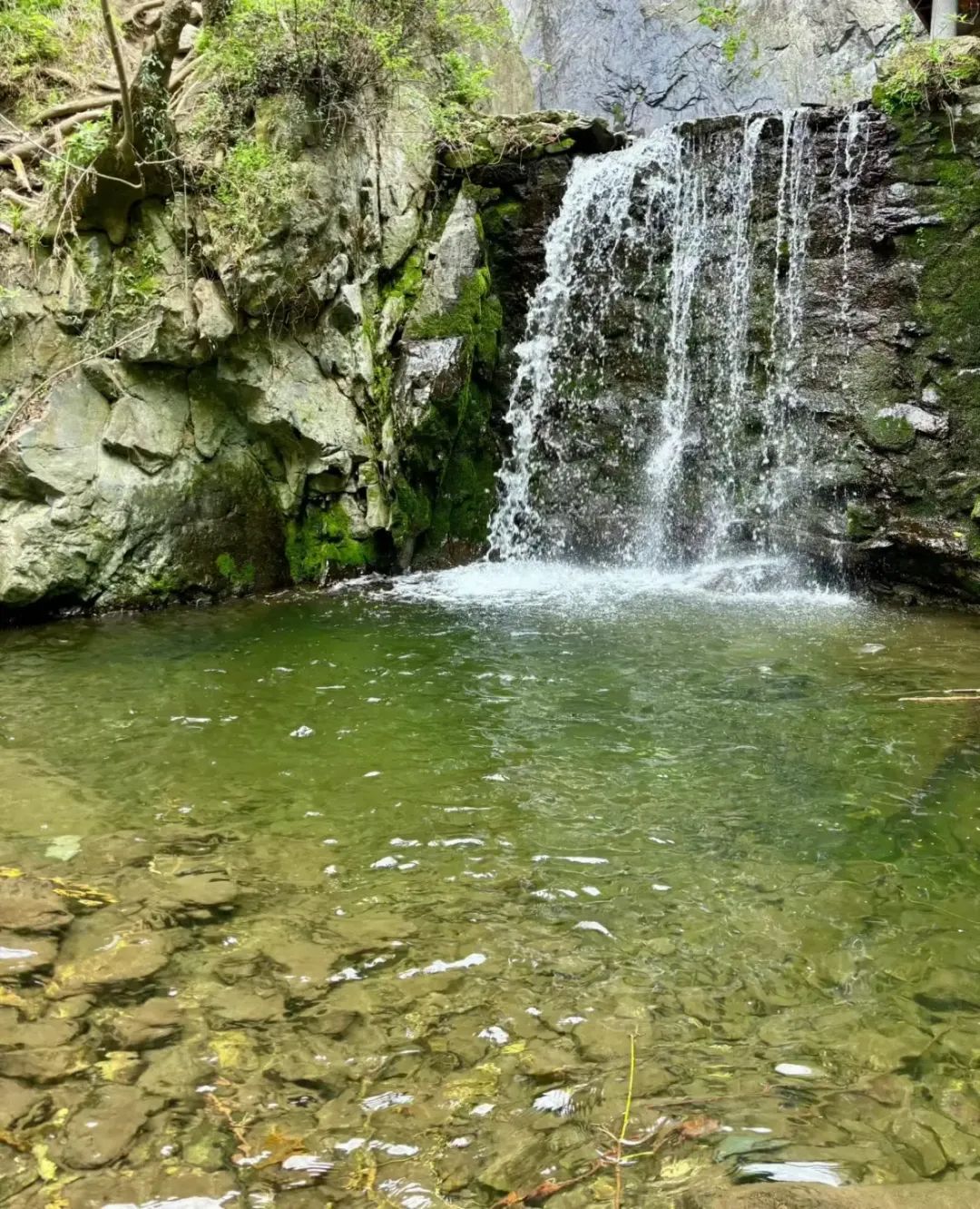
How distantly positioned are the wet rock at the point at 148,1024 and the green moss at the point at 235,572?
633 cm

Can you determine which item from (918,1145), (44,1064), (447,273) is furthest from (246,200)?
(918,1145)

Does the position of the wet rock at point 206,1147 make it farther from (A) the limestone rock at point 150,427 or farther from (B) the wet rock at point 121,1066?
(A) the limestone rock at point 150,427

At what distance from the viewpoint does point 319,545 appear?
9.18 meters

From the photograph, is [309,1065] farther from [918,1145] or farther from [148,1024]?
[918,1145]

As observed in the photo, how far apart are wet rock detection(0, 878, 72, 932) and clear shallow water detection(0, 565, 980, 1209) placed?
140mm

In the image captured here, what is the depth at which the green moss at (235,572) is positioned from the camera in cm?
855

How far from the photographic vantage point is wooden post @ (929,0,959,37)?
12406 mm

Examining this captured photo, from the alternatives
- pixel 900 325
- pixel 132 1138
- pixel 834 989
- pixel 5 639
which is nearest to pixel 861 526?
pixel 900 325

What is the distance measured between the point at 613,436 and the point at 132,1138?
→ 8.99 metres

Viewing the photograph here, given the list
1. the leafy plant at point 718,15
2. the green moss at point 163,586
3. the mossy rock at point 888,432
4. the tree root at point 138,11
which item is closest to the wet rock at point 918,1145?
the green moss at point 163,586

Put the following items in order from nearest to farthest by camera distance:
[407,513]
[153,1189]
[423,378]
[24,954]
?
[153,1189]
[24,954]
[423,378]
[407,513]

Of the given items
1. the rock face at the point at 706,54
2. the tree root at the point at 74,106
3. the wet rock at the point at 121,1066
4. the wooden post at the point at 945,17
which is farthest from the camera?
the rock face at the point at 706,54

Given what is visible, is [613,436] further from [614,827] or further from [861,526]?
[614,827]

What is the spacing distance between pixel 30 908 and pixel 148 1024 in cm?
84
